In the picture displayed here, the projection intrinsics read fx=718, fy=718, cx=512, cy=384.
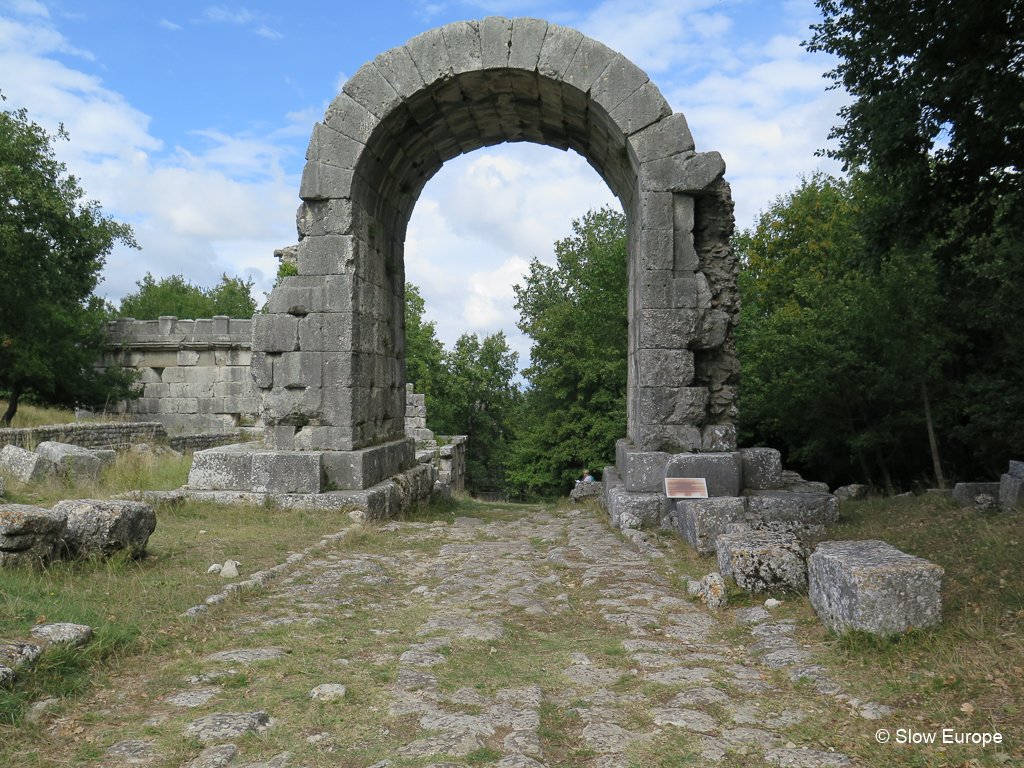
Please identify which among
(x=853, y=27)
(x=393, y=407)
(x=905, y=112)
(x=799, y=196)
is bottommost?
(x=393, y=407)

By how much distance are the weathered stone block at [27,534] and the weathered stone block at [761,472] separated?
6.67m

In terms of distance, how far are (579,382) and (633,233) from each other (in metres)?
15.6

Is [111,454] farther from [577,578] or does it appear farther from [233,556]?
[577,578]

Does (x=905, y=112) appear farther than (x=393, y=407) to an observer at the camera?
No

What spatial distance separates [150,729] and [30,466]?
7741 mm

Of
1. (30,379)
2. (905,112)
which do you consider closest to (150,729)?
(905,112)

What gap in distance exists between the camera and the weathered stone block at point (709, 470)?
25.2ft

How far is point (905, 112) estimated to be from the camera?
780 cm

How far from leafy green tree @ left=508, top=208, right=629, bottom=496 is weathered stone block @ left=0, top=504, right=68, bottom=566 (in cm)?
1886

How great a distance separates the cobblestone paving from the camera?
2678mm

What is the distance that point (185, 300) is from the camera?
42.8 meters

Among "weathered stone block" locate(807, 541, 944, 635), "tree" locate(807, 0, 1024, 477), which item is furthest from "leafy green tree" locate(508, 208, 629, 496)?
"weathered stone block" locate(807, 541, 944, 635)

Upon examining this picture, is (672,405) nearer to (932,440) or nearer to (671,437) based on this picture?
(671,437)

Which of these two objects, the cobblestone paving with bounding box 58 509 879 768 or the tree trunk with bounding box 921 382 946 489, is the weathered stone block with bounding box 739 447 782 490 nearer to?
the cobblestone paving with bounding box 58 509 879 768
